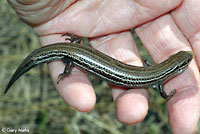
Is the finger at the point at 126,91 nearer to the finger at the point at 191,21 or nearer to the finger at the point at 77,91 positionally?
the finger at the point at 77,91

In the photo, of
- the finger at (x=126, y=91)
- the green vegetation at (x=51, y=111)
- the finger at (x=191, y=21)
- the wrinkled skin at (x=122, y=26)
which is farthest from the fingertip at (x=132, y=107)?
the green vegetation at (x=51, y=111)

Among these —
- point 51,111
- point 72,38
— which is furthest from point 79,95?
point 51,111

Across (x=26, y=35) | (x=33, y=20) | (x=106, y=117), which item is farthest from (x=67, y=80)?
(x=26, y=35)

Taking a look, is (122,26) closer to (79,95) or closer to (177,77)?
(177,77)

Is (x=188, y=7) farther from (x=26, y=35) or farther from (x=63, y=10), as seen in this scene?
(x=26, y=35)

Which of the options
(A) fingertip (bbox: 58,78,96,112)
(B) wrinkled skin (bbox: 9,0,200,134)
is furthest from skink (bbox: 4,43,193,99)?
(A) fingertip (bbox: 58,78,96,112)

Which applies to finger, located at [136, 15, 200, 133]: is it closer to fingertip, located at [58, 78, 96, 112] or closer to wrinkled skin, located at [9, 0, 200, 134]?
wrinkled skin, located at [9, 0, 200, 134]
